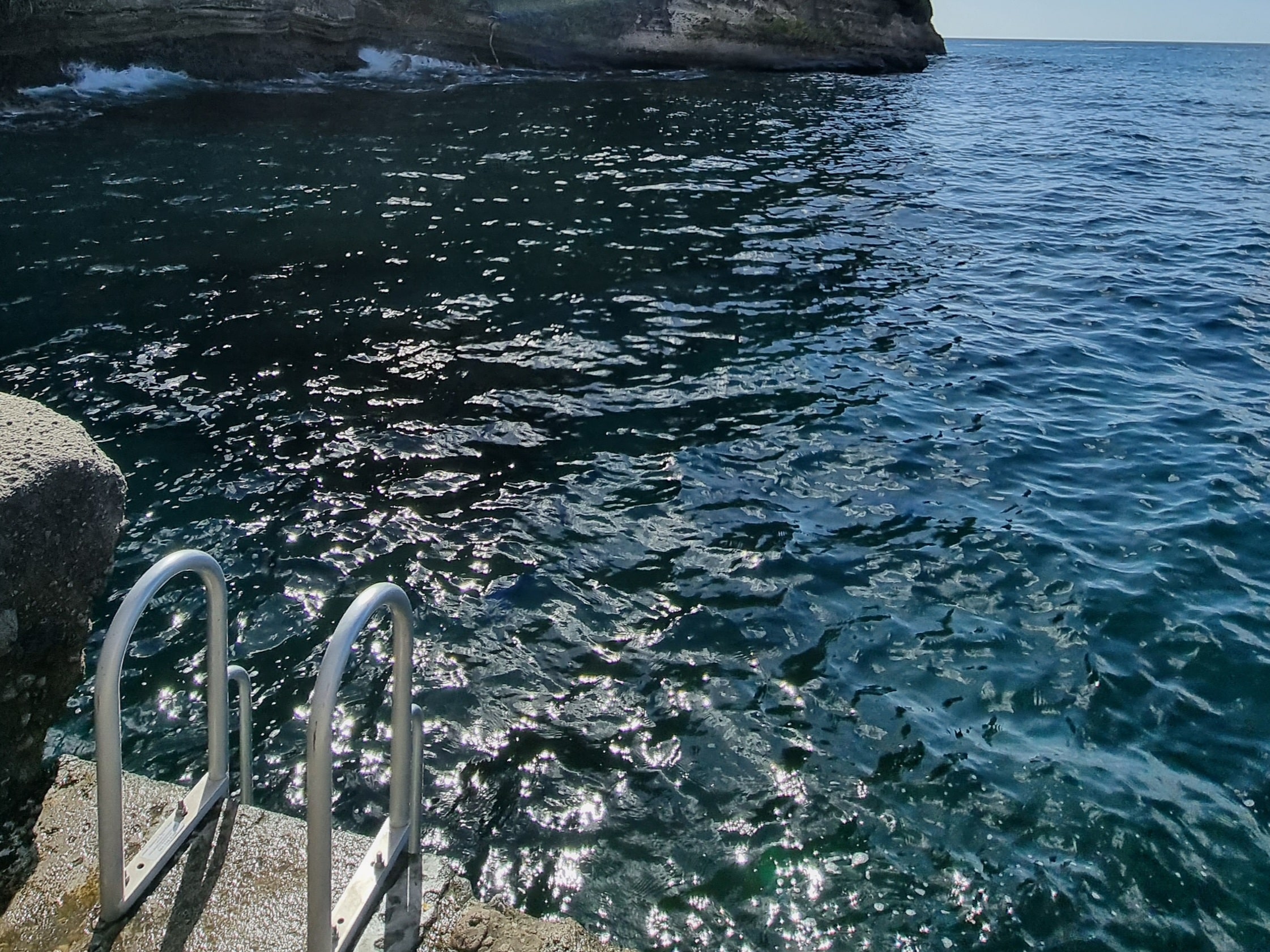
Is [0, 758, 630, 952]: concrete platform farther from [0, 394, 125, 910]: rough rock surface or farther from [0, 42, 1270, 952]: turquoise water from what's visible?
[0, 42, 1270, 952]: turquoise water

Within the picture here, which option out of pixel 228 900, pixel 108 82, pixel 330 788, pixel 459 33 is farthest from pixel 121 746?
pixel 459 33

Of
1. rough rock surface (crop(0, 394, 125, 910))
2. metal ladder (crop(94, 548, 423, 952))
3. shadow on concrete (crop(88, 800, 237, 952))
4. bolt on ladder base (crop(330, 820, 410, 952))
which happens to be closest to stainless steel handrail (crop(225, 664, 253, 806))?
metal ladder (crop(94, 548, 423, 952))

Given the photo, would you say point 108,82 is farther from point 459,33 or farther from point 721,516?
point 721,516

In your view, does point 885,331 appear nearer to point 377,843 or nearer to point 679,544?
point 679,544

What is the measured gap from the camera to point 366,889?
436 cm

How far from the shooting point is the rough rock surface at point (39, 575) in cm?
465

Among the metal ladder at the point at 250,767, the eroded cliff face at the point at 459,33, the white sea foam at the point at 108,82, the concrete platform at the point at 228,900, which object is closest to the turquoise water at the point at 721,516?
the concrete platform at the point at 228,900

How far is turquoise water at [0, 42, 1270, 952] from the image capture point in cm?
616

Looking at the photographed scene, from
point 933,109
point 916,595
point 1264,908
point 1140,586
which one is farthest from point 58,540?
point 933,109

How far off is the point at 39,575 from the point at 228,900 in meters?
1.93

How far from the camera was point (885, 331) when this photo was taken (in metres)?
14.7

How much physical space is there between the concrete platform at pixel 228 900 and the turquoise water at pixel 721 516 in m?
1.31

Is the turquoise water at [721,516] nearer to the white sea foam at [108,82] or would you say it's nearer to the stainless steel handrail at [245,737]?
the stainless steel handrail at [245,737]

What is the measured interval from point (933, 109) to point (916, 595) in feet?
113
